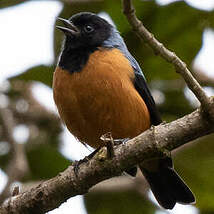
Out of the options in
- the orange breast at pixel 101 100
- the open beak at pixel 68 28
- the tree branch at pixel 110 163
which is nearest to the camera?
the tree branch at pixel 110 163

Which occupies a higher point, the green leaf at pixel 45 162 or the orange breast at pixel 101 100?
the orange breast at pixel 101 100

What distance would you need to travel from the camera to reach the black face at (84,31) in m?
5.75

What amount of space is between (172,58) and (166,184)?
8.42ft

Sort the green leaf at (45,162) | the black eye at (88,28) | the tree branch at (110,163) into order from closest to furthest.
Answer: the tree branch at (110,163)
the black eye at (88,28)
the green leaf at (45,162)

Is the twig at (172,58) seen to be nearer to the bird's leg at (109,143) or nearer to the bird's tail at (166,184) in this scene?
the bird's leg at (109,143)

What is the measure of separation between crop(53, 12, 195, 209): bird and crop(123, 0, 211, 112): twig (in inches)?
58.1

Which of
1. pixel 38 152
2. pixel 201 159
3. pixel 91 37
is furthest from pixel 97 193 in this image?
pixel 91 37

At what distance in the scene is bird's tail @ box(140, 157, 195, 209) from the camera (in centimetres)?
554

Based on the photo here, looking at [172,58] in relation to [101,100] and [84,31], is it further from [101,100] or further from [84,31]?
[84,31]

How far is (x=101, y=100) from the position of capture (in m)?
5.02

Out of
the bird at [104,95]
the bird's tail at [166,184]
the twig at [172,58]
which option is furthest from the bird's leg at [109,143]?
the bird's tail at [166,184]

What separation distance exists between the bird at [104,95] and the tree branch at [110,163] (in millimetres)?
1018

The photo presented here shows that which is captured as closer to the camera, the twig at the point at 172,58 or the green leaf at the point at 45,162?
the twig at the point at 172,58

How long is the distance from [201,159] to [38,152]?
1.92 metres
